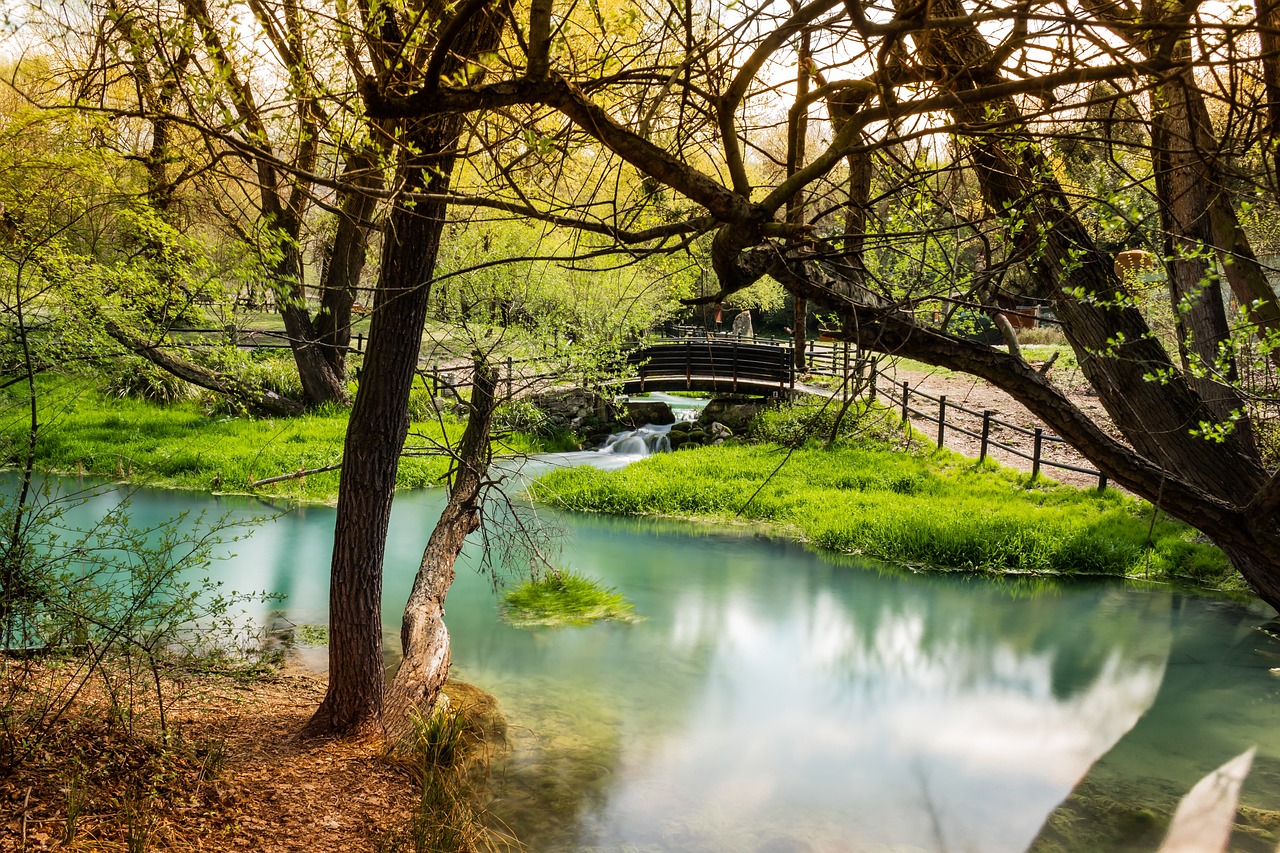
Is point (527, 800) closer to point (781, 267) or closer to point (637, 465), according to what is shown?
point (781, 267)

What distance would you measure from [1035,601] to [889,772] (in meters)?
4.29

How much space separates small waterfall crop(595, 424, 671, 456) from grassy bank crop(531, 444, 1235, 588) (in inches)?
41.9

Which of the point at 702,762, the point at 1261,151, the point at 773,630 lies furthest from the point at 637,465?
the point at 1261,151

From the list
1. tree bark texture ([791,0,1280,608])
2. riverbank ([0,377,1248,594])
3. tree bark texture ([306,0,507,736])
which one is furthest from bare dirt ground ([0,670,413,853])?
riverbank ([0,377,1248,594])

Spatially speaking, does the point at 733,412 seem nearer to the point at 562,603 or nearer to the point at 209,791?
the point at 562,603

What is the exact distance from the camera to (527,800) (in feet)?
18.2

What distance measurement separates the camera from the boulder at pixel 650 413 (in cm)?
1758

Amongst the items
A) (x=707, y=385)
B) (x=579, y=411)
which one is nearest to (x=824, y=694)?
(x=579, y=411)

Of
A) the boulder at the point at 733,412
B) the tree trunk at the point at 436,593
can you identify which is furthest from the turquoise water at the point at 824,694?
the boulder at the point at 733,412

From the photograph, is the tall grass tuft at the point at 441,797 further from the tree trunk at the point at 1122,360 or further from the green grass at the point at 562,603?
the tree trunk at the point at 1122,360

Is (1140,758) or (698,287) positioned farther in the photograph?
(698,287)

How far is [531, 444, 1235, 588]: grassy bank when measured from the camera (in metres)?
10.6

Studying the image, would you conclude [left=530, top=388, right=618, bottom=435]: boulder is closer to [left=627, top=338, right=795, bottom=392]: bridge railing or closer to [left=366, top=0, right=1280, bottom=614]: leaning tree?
[left=627, top=338, right=795, bottom=392]: bridge railing

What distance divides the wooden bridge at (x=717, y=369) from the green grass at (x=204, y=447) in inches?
193
